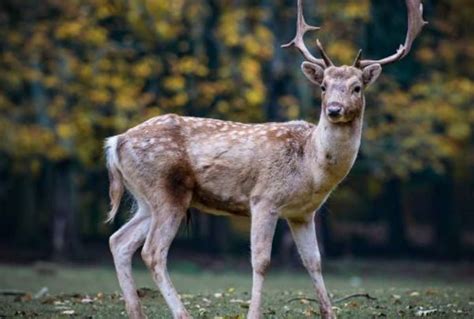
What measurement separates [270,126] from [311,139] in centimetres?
53

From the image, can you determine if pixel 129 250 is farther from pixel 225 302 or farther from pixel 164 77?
pixel 164 77

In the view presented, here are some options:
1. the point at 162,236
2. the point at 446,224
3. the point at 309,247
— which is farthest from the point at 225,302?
the point at 446,224

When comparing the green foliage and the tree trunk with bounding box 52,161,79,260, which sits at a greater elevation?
the green foliage

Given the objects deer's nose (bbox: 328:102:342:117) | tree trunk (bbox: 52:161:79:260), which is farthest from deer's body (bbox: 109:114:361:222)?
tree trunk (bbox: 52:161:79:260)

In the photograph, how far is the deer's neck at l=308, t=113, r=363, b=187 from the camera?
945 centimetres

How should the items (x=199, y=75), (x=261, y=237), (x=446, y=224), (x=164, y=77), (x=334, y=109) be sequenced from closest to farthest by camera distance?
1. (x=334, y=109)
2. (x=261, y=237)
3. (x=199, y=75)
4. (x=164, y=77)
5. (x=446, y=224)

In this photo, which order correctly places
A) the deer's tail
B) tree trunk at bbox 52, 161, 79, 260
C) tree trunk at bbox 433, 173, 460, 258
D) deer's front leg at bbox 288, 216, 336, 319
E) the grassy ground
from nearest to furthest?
deer's front leg at bbox 288, 216, 336, 319 < the deer's tail < the grassy ground < tree trunk at bbox 52, 161, 79, 260 < tree trunk at bbox 433, 173, 460, 258

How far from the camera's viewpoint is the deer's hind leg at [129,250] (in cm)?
945

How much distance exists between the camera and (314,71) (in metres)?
9.81

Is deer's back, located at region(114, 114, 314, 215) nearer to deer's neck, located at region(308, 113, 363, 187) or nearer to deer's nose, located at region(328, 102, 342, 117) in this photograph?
deer's neck, located at region(308, 113, 363, 187)

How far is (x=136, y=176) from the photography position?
988 cm

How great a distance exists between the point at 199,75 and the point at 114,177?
1388 centimetres

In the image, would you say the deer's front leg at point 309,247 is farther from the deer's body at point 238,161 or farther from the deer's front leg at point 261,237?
the deer's front leg at point 261,237

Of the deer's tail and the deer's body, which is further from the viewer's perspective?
the deer's tail
